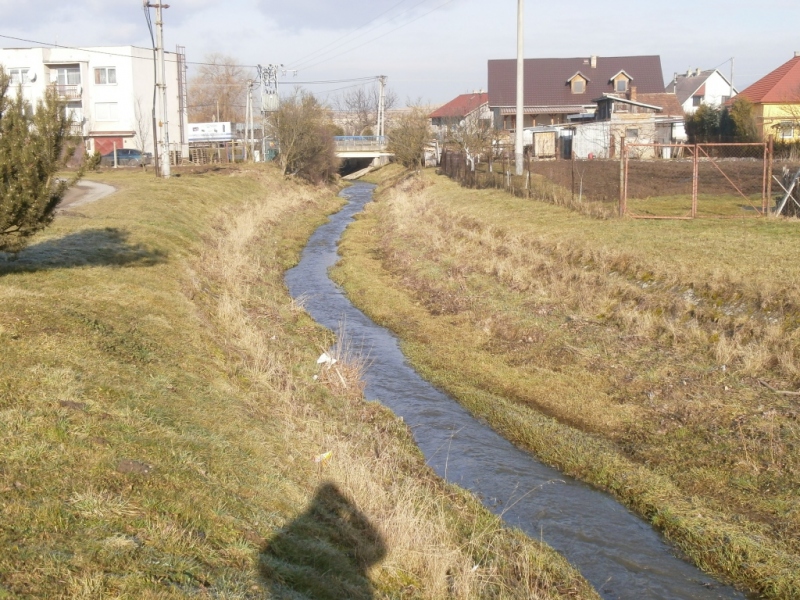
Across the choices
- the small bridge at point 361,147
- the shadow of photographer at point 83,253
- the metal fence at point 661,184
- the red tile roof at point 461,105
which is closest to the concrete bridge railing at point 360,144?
the small bridge at point 361,147

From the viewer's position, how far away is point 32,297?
11.2 meters

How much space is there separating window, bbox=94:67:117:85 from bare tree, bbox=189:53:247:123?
143 feet

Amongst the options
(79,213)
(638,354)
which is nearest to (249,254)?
(79,213)

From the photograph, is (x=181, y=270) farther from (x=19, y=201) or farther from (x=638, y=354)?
(x=638, y=354)

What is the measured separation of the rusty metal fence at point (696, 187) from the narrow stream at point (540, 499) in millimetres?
11398

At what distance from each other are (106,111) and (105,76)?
2875 millimetres

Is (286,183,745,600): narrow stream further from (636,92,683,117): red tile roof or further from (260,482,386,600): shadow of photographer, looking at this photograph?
(636,92,683,117): red tile roof

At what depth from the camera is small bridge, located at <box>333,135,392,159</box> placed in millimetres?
69750

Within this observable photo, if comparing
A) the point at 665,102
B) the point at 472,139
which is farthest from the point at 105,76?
the point at 665,102

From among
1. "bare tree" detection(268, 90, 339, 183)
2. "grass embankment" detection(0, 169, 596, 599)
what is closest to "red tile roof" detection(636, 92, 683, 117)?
"bare tree" detection(268, 90, 339, 183)

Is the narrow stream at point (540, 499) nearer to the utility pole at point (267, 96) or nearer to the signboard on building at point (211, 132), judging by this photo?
the utility pole at point (267, 96)

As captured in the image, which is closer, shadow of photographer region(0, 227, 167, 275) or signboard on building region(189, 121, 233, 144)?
shadow of photographer region(0, 227, 167, 275)

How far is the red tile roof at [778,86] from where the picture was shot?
179ft

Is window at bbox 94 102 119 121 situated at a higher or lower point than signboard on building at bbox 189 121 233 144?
higher
